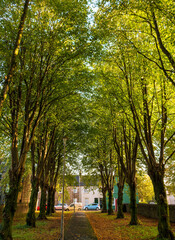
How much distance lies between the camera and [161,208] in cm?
967

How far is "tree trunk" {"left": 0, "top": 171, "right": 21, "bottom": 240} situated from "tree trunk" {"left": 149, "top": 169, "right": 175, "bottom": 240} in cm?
692

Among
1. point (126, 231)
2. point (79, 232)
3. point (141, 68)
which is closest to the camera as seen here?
point (141, 68)

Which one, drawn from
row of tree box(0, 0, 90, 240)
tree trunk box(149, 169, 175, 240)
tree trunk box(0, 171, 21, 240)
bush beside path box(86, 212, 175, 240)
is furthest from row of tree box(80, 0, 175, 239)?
tree trunk box(0, 171, 21, 240)

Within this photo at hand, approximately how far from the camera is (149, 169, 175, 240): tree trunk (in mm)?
9141

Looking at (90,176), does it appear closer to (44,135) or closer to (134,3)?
(44,135)

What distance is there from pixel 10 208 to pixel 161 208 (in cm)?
730

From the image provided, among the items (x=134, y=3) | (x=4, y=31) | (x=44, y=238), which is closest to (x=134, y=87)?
(x=134, y=3)

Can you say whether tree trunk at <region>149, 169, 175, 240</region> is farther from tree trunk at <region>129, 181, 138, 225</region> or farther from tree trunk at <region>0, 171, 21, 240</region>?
tree trunk at <region>0, 171, 21, 240</region>

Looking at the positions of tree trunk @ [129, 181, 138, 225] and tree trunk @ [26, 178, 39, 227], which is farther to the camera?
tree trunk @ [129, 181, 138, 225]

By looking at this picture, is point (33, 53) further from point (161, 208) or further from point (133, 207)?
point (133, 207)

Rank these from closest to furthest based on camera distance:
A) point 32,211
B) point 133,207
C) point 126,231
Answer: point 126,231
point 32,211
point 133,207

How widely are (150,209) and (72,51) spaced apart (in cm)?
2047

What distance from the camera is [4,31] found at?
9266 mm

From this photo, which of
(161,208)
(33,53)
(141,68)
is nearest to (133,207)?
(161,208)
